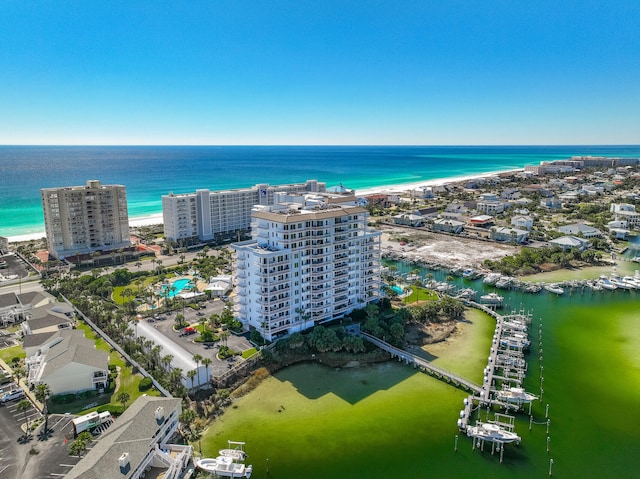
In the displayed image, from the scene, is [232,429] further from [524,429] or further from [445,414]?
[524,429]

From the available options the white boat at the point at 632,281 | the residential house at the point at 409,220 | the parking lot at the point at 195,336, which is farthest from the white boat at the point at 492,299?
the residential house at the point at 409,220

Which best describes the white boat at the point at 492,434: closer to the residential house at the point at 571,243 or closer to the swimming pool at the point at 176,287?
the swimming pool at the point at 176,287

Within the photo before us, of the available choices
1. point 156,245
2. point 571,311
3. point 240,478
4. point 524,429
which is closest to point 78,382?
point 240,478

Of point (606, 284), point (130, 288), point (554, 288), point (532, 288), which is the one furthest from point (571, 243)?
point (130, 288)

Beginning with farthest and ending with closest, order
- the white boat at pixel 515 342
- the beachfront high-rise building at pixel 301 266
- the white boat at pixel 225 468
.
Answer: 1. the white boat at pixel 515 342
2. the beachfront high-rise building at pixel 301 266
3. the white boat at pixel 225 468

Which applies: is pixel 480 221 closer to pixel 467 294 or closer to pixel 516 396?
pixel 467 294
